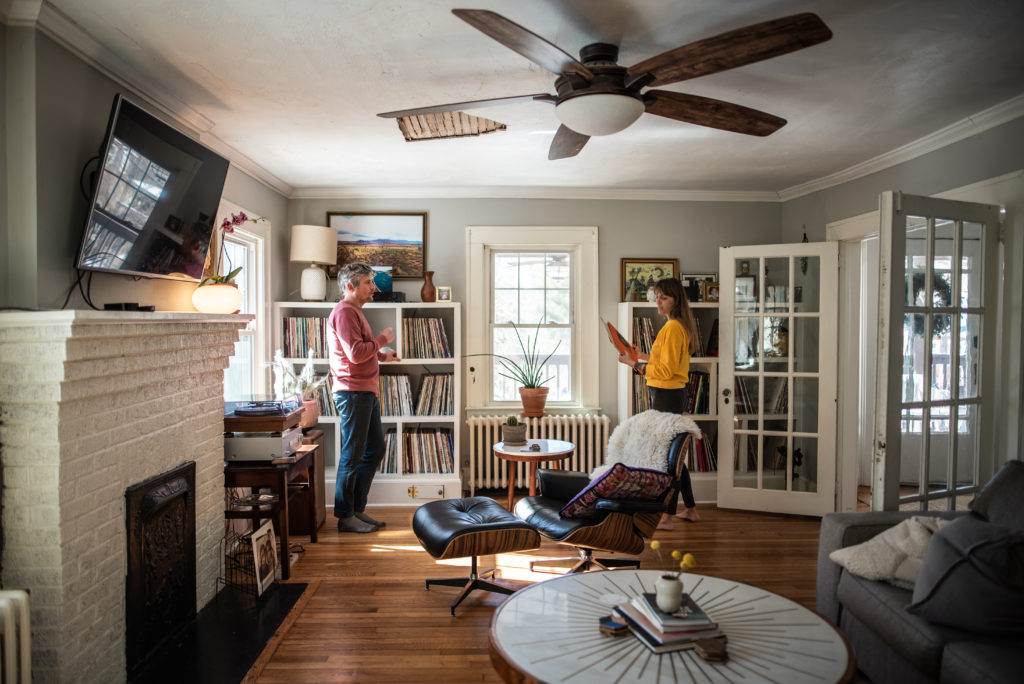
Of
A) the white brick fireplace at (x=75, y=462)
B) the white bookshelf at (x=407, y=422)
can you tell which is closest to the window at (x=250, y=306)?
the white bookshelf at (x=407, y=422)

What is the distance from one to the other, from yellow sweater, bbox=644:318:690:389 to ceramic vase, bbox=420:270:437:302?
1.70 metres

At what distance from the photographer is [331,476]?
4648 mm

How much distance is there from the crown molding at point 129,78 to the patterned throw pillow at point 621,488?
2625 mm

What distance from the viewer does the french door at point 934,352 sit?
107 inches

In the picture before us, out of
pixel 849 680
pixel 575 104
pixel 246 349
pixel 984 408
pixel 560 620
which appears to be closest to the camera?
pixel 849 680

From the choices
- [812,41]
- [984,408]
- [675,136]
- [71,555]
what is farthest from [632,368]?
[71,555]

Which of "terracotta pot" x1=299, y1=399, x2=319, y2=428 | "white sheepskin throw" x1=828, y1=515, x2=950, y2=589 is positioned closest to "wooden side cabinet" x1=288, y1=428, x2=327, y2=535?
"terracotta pot" x1=299, y1=399, x2=319, y2=428

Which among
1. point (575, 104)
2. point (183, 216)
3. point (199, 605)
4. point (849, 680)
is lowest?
point (199, 605)

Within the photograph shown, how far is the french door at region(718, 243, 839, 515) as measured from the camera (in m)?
4.26

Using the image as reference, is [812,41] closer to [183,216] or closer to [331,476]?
[183,216]

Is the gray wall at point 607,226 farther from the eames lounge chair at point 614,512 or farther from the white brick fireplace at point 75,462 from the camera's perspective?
the white brick fireplace at point 75,462

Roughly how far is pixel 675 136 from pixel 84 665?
3.47m

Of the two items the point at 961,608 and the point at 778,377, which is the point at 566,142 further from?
the point at 778,377

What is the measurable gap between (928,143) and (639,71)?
95.9 inches
